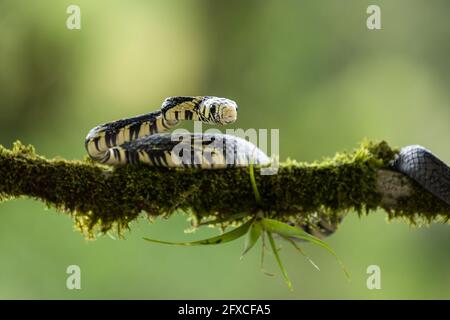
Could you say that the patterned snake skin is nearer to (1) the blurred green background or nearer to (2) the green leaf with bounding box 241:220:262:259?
(2) the green leaf with bounding box 241:220:262:259

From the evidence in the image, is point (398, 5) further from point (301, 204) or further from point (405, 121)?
point (301, 204)

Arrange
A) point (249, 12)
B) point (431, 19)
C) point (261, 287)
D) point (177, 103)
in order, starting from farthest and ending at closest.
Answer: point (249, 12) → point (431, 19) → point (261, 287) → point (177, 103)

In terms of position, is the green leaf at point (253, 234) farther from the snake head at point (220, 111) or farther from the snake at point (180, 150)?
the snake head at point (220, 111)

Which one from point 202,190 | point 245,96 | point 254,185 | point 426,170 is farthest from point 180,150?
point 245,96

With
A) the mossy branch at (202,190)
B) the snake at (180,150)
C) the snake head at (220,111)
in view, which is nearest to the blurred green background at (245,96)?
the snake at (180,150)

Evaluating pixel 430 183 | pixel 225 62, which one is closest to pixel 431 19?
pixel 225 62

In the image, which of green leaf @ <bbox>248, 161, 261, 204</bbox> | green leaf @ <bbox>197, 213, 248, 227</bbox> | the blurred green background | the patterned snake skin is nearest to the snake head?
green leaf @ <bbox>248, 161, 261, 204</bbox>

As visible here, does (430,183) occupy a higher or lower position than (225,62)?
lower

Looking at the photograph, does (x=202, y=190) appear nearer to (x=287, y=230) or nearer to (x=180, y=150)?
A: (x=180, y=150)
